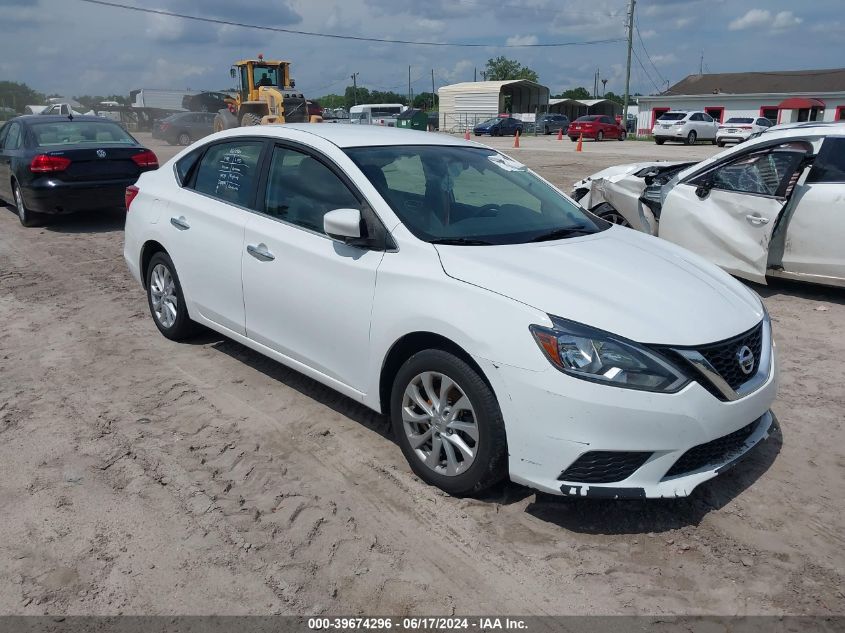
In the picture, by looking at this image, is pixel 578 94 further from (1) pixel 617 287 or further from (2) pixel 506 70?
(1) pixel 617 287

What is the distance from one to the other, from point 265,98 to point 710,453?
83.8ft

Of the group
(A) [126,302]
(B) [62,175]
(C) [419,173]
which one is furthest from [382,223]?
(B) [62,175]

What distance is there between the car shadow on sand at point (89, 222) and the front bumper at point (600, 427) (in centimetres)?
920

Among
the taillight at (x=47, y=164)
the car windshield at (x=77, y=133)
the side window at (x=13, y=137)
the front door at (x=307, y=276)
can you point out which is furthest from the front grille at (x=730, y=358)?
the side window at (x=13, y=137)

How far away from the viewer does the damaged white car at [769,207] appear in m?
6.59

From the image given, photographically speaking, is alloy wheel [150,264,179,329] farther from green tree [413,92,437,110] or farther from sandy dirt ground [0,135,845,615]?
green tree [413,92,437,110]

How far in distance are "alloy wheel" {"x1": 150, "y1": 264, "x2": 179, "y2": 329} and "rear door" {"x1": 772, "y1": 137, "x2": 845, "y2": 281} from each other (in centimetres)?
543

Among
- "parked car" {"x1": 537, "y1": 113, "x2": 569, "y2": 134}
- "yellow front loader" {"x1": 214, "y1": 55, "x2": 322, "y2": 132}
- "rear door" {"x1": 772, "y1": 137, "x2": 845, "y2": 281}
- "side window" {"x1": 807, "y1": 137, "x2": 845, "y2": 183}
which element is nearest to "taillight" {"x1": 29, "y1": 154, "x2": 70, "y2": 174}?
"rear door" {"x1": 772, "y1": 137, "x2": 845, "y2": 281}


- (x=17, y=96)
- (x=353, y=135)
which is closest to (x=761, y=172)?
(x=353, y=135)

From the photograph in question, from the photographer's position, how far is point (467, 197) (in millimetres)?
4246

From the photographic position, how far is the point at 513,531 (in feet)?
10.8

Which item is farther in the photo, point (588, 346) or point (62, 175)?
point (62, 175)

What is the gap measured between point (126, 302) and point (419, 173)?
3938 millimetres

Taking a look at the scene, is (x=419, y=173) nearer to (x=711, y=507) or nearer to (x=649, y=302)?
(x=649, y=302)
